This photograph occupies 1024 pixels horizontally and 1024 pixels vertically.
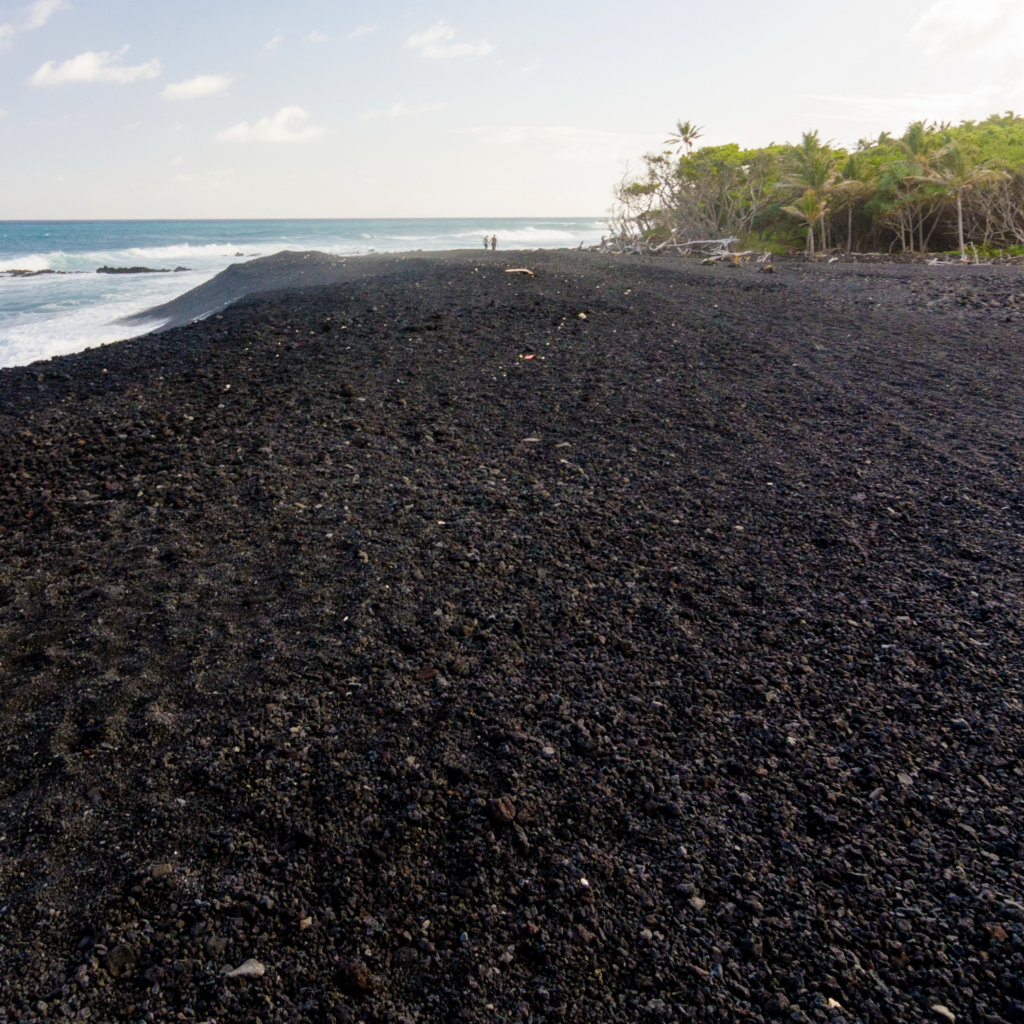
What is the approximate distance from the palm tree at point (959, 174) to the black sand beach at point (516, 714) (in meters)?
16.4

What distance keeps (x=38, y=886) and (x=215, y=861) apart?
1.30 ft

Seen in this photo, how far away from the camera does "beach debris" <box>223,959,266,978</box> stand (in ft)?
4.49

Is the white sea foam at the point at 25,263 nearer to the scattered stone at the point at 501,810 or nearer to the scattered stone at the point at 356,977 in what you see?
the scattered stone at the point at 501,810

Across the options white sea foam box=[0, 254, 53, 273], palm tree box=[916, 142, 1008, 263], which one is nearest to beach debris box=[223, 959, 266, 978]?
palm tree box=[916, 142, 1008, 263]

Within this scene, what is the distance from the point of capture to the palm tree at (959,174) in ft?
54.6

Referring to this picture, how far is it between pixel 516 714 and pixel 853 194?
23334 millimetres

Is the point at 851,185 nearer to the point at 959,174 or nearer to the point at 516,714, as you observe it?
the point at 959,174

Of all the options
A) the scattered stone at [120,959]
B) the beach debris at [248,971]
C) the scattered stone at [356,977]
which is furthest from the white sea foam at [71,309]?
the scattered stone at [356,977]

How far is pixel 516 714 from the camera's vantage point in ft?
6.71

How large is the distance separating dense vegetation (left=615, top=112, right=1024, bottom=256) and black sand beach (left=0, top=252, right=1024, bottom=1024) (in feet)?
59.4

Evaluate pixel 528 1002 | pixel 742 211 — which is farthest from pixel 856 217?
pixel 528 1002

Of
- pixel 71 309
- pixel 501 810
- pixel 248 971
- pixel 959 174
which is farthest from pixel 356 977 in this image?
pixel 959 174

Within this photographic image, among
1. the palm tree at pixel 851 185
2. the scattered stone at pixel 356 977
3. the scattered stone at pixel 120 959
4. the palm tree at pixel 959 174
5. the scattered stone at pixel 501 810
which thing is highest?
the palm tree at pixel 851 185

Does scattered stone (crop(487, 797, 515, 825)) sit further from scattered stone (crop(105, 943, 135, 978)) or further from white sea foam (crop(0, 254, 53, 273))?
white sea foam (crop(0, 254, 53, 273))
